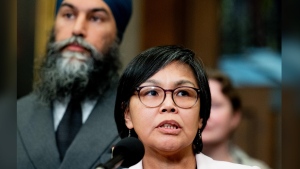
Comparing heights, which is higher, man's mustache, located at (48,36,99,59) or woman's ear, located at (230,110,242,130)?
man's mustache, located at (48,36,99,59)

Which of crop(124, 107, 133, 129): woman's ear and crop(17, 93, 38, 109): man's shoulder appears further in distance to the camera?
crop(17, 93, 38, 109): man's shoulder

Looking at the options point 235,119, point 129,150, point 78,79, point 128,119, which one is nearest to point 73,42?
point 78,79

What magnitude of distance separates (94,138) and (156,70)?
7.2 inches

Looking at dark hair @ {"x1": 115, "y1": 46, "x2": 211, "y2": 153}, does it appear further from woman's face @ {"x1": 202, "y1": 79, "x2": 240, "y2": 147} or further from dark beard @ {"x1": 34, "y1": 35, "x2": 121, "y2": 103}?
woman's face @ {"x1": 202, "y1": 79, "x2": 240, "y2": 147}

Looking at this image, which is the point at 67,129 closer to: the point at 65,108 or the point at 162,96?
the point at 65,108

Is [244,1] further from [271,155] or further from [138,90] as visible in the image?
[138,90]

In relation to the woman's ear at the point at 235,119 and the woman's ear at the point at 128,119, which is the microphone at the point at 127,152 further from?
the woman's ear at the point at 235,119

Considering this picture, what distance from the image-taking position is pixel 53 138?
106 centimetres

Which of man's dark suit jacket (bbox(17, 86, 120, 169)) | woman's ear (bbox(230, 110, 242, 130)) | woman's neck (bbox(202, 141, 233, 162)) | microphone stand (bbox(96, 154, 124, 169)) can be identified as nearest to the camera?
microphone stand (bbox(96, 154, 124, 169))

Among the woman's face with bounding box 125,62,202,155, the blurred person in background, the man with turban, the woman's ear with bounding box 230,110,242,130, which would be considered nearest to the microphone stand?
the woman's face with bounding box 125,62,202,155

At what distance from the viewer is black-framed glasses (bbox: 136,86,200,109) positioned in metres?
0.93

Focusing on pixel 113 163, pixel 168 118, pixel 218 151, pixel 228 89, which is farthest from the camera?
pixel 228 89

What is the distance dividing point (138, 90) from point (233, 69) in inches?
30.5

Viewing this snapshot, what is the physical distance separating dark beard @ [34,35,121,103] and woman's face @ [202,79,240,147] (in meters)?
0.21
